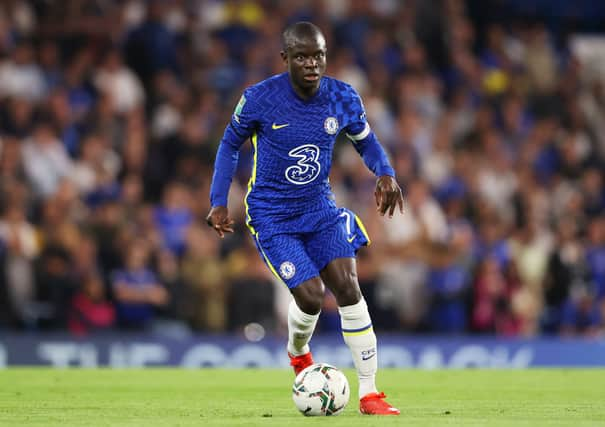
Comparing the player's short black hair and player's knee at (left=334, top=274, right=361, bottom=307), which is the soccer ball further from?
the player's short black hair

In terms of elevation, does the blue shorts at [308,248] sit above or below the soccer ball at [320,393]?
above

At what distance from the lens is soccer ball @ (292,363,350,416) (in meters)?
7.71

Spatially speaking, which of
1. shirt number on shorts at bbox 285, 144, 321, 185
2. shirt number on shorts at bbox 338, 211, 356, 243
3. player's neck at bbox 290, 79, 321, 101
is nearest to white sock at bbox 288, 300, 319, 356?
shirt number on shorts at bbox 338, 211, 356, 243

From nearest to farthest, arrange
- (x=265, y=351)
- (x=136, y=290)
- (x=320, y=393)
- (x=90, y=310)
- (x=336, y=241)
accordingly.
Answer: (x=320, y=393), (x=336, y=241), (x=90, y=310), (x=136, y=290), (x=265, y=351)

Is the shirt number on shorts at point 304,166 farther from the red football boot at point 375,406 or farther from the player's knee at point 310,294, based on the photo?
the red football boot at point 375,406

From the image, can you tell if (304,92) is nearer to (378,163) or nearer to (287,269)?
(378,163)

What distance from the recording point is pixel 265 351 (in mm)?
15086

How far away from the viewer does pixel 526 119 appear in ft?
66.0

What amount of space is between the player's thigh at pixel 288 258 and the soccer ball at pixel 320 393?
0.67m

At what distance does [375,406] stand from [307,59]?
93.8 inches

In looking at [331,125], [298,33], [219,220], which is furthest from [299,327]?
[298,33]

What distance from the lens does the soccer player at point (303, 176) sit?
8.04 m

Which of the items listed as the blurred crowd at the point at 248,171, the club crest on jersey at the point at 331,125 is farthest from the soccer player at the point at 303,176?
the blurred crowd at the point at 248,171

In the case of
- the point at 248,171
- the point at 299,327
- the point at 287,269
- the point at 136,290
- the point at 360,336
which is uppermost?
the point at 287,269
